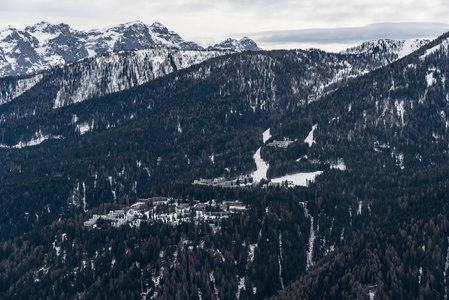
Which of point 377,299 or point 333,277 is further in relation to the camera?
point 333,277

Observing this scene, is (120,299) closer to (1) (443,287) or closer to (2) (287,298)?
(2) (287,298)

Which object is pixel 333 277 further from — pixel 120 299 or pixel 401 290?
pixel 120 299

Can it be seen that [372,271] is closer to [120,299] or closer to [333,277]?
[333,277]

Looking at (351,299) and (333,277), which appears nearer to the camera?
(351,299)

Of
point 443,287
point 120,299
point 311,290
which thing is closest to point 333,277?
point 311,290

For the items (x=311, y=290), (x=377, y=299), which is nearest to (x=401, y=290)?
(x=377, y=299)

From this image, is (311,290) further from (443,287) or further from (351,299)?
(443,287)

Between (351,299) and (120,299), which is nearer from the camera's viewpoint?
(351,299)
